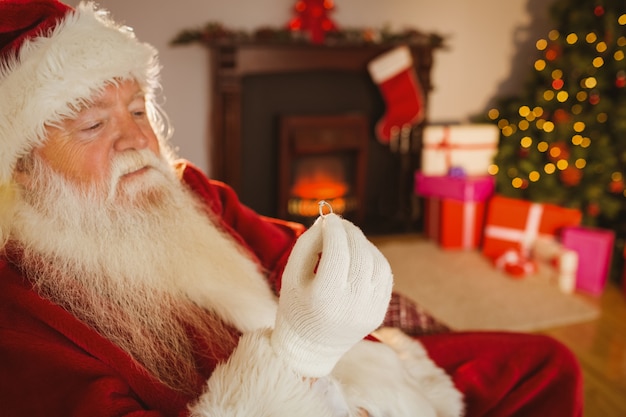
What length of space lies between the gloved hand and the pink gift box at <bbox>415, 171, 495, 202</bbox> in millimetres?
2708

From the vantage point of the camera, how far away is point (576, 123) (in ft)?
10.4

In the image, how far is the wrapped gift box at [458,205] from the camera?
3410 millimetres

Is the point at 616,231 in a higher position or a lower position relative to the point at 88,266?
lower

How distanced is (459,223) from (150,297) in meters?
2.79

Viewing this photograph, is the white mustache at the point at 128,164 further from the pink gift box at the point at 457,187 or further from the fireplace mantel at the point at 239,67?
the pink gift box at the point at 457,187

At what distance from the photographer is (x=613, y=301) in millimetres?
2787

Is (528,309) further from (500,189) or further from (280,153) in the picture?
(280,153)

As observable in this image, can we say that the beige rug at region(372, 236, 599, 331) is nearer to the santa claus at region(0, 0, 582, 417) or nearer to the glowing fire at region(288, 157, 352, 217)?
the glowing fire at region(288, 157, 352, 217)

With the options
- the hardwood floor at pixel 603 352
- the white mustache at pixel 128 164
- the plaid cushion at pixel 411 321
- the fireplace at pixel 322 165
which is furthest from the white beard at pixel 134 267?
the fireplace at pixel 322 165

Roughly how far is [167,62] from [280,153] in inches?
36.1

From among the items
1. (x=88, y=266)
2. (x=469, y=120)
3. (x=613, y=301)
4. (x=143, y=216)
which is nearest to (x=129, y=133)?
(x=143, y=216)

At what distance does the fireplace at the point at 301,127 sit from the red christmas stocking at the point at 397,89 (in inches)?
3.5

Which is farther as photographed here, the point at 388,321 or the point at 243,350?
the point at 388,321

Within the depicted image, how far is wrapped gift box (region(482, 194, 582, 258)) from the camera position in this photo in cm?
311
